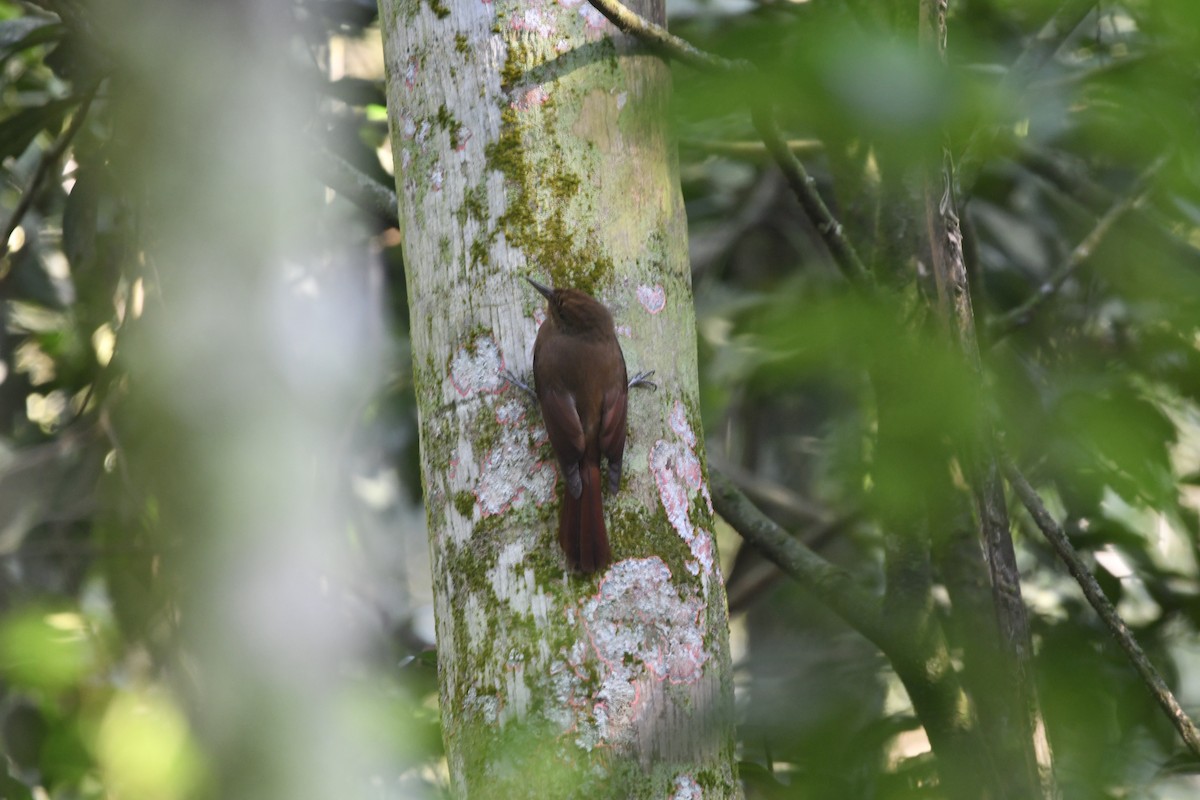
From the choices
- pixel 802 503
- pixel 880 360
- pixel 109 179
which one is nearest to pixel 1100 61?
pixel 802 503

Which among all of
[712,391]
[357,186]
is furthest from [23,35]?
[712,391]

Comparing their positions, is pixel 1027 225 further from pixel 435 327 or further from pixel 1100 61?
pixel 435 327

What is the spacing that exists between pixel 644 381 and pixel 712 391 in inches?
84.2

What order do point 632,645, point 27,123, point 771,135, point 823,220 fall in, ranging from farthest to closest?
point 27,123 → point 823,220 → point 632,645 → point 771,135

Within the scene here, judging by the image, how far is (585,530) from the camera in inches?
73.9

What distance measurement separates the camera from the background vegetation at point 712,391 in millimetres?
1070

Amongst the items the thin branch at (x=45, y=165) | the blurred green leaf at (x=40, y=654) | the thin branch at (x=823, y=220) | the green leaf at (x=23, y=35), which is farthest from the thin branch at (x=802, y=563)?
the green leaf at (x=23, y=35)

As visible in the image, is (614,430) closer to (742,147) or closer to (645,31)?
(645,31)

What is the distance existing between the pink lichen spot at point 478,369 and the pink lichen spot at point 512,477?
3.3 inches

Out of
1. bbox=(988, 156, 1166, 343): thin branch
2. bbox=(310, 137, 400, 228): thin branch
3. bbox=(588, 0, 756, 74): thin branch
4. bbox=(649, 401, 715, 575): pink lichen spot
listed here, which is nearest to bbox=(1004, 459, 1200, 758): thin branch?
bbox=(649, 401, 715, 575): pink lichen spot

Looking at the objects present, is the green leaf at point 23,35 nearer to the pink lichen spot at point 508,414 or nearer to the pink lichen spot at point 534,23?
the pink lichen spot at point 534,23

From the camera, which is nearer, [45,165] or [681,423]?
[681,423]

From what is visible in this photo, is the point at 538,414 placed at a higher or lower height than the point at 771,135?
lower

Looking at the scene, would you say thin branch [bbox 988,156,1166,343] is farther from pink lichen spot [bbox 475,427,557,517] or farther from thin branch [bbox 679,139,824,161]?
pink lichen spot [bbox 475,427,557,517]
